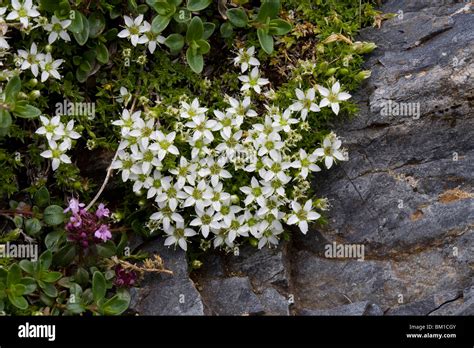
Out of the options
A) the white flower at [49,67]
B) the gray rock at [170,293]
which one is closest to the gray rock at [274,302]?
the gray rock at [170,293]

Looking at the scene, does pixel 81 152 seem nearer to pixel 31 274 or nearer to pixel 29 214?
pixel 29 214

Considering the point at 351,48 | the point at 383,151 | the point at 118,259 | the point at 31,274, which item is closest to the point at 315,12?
the point at 351,48

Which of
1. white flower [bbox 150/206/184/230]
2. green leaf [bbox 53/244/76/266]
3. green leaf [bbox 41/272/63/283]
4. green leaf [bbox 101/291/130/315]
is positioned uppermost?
white flower [bbox 150/206/184/230]

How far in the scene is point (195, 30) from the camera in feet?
19.0

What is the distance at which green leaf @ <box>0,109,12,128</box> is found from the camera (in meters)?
5.34

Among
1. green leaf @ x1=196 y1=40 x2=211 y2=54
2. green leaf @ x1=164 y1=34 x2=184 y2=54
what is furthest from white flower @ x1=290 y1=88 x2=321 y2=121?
green leaf @ x1=164 y1=34 x2=184 y2=54

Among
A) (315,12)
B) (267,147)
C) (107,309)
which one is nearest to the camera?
(107,309)

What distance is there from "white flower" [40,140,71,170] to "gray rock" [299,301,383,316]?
2114 millimetres

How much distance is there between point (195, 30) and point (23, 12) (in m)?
1.28

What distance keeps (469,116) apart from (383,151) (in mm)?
685

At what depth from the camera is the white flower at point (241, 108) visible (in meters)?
5.76

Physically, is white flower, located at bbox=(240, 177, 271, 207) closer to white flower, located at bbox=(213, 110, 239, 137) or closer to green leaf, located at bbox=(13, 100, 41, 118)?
white flower, located at bbox=(213, 110, 239, 137)

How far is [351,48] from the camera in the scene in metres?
6.00

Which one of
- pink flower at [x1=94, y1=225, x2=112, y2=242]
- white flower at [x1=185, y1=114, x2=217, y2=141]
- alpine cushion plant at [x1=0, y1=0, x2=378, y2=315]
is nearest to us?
pink flower at [x1=94, y1=225, x2=112, y2=242]
